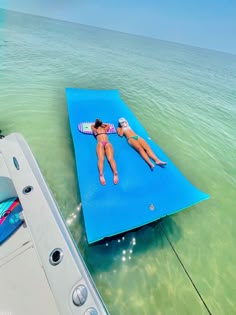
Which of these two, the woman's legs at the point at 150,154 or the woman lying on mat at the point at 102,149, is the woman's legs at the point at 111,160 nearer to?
the woman lying on mat at the point at 102,149

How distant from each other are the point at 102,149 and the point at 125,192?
948mm

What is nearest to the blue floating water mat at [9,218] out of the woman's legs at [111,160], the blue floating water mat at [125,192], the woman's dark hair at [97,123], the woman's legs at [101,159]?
the blue floating water mat at [125,192]

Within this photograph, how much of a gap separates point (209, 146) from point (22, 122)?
17.9 ft

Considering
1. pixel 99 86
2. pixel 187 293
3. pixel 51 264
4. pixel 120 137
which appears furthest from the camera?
pixel 99 86

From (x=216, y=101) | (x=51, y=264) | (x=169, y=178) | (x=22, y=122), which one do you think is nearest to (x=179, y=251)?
(x=169, y=178)

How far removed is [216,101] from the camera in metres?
10.5

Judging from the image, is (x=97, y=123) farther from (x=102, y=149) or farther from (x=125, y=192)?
(x=125, y=192)

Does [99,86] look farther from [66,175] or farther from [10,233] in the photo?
[10,233]

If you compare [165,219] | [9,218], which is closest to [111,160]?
[165,219]

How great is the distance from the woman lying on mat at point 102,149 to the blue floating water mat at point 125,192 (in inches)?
3.7

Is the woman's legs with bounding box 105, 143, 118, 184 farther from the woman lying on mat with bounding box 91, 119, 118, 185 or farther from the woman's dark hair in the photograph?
the woman's dark hair

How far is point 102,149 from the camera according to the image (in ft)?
11.1

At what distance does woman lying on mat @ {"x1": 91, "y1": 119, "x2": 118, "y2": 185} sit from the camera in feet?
9.94

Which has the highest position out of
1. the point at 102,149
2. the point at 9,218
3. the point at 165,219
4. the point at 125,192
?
the point at 102,149
